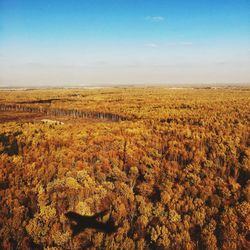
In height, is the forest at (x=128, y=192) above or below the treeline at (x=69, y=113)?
below

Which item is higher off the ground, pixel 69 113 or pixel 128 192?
pixel 69 113

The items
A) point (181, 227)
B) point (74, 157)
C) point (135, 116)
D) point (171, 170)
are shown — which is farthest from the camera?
point (135, 116)

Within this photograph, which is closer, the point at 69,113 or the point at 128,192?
the point at 128,192

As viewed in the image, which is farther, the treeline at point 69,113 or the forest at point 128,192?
the treeline at point 69,113

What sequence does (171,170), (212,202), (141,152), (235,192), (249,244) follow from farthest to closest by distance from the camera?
(141,152)
(171,170)
(235,192)
(212,202)
(249,244)

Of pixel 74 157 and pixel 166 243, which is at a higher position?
pixel 74 157

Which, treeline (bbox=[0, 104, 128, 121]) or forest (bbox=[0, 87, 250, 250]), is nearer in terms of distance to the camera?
forest (bbox=[0, 87, 250, 250])

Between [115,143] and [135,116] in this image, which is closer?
[115,143]

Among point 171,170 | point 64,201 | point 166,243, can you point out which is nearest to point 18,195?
point 64,201

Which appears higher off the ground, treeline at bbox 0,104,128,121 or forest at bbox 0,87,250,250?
treeline at bbox 0,104,128,121

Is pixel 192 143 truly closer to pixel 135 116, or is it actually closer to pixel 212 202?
pixel 212 202
